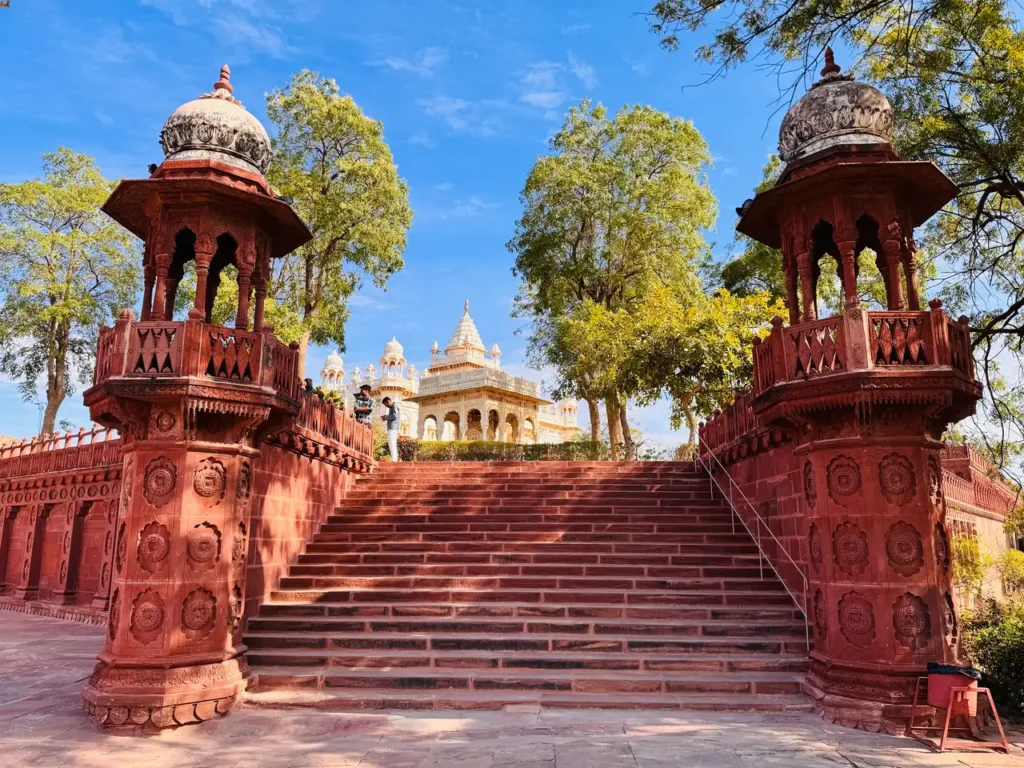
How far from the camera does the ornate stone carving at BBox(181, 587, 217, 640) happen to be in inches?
314

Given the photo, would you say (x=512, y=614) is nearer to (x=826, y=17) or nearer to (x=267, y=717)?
(x=267, y=717)

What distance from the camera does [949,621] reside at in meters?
7.60

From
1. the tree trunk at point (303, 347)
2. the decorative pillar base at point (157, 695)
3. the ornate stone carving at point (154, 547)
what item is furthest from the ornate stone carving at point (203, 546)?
the tree trunk at point (303, 347)

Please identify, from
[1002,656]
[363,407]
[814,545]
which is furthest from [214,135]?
[1002,656]

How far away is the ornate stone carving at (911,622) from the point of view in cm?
745

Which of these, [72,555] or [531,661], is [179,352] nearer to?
[531,661]

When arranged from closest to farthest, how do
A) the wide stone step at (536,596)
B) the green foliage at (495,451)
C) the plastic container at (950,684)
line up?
the plastic container at (950,684) < the wide stone step at (536,596) < the green foliage at (495,451)

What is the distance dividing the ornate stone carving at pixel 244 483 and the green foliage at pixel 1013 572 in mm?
17841

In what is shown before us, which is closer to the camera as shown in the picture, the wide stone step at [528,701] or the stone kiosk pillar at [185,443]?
the stone kiosk pillar at [185,443]

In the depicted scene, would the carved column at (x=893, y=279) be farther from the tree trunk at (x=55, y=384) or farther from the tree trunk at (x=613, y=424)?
the tree trunk at (x=55, y=384)

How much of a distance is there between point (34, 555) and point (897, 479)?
2167 centimetres

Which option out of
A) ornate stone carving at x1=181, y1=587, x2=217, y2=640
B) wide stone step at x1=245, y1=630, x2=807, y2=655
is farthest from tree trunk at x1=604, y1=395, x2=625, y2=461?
ornate stone carving at x1=181, y1=587, x2=217, y2=640

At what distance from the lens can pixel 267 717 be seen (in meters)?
7.74

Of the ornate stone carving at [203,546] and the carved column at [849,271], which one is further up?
the carved column at [849,271]
